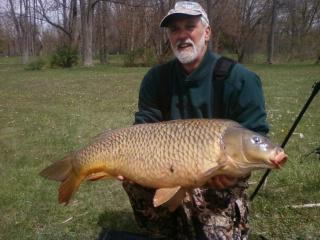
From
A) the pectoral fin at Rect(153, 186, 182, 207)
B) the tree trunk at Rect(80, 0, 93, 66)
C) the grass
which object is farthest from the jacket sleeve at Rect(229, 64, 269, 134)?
the tree trunk at Rect(80, 0, 93, 66)

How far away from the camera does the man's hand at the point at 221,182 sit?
202 cm

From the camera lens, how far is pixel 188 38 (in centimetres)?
236

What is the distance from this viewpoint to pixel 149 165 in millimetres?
1960

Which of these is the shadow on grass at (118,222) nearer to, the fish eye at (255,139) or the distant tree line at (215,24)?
the fish eye at (255,139)

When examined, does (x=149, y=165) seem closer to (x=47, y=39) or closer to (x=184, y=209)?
(x=184, y=209)

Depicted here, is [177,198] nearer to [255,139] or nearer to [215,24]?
[255,139]

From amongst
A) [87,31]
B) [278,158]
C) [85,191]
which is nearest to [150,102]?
[278,158]

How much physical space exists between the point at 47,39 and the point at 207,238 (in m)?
47.5

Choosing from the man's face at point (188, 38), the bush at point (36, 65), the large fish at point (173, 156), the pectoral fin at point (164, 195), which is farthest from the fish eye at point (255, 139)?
the bush at point (36, 65)

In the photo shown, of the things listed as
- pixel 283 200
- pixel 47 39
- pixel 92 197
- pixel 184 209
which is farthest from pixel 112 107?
pixel 47 39

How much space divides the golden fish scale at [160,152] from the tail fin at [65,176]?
86 millimetres

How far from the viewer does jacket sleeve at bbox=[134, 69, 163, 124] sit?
8.55 ft

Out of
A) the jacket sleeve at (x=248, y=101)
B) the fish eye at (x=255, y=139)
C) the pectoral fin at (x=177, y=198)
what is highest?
the jacket sleeve at (x=248, y=101)

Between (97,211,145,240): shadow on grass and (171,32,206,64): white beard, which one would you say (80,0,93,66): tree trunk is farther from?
(171,32,206,64): white beard
